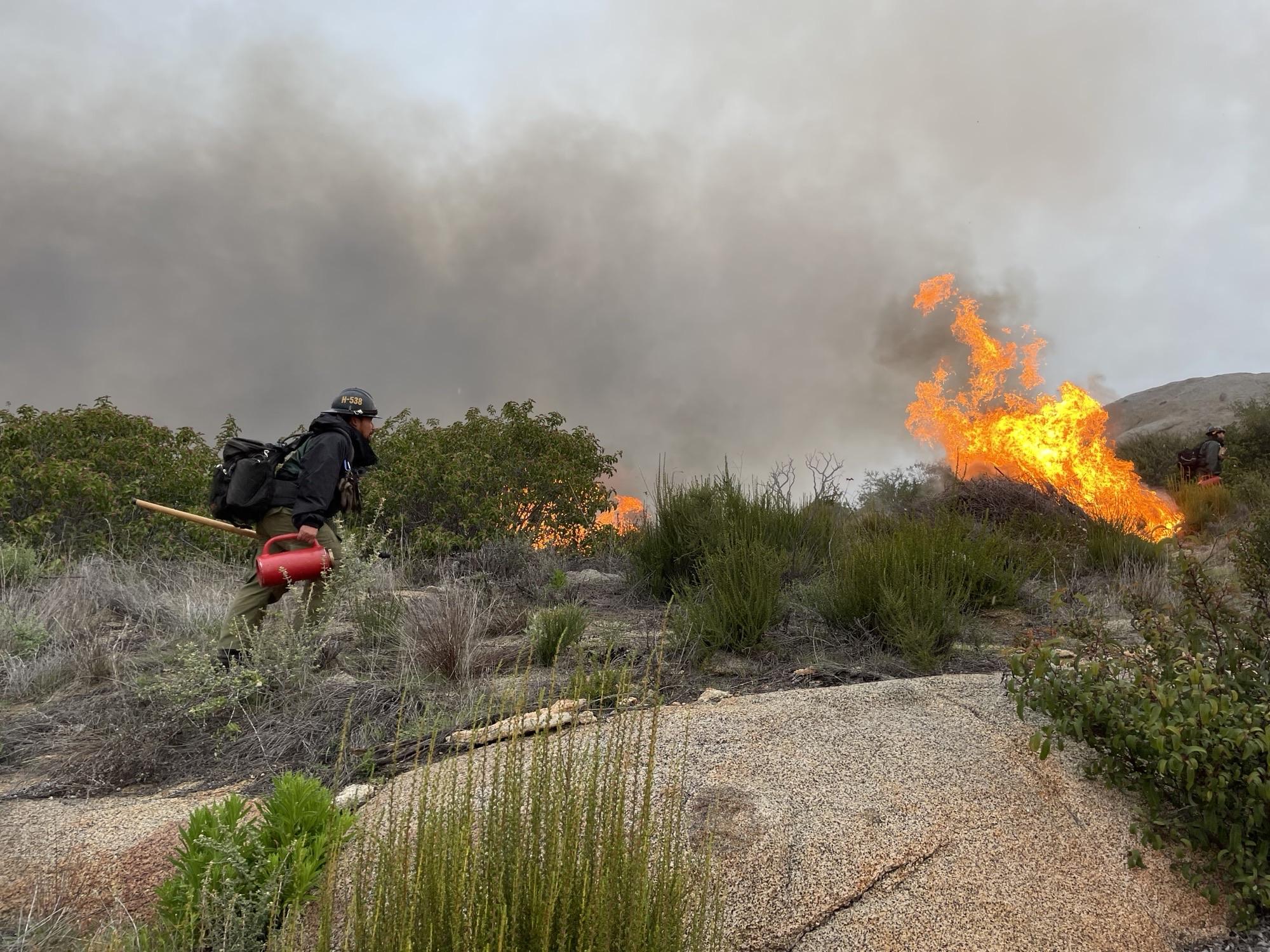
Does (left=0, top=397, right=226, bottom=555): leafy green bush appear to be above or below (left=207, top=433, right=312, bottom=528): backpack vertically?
above

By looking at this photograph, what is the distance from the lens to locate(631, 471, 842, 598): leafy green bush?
23.0ft

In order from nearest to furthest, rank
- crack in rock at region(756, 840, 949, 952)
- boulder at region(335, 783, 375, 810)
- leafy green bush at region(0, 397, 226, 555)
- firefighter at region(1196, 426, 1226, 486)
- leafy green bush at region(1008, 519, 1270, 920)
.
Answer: crack in rock at region(756, 840, 949, 952) < leafy green bush at region(1008, 519, 1270, 920) < boulder at region(335, 783, 375, 810) < leafy green bush at region(0, 397, 226, 555) < firefighter at region(1196, 426, 1226, 486)

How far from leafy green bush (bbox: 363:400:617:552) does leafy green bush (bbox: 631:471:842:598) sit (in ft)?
9.47

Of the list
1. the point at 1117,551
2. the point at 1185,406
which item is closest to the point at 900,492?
the point at 1117,551

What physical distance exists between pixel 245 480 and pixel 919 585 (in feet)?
15.3

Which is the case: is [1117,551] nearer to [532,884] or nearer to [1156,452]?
[532,884]

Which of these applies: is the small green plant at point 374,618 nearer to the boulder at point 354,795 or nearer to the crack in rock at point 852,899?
the boulder at point 354,795

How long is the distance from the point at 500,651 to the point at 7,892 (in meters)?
3.07

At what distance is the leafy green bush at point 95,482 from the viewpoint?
8.88 m

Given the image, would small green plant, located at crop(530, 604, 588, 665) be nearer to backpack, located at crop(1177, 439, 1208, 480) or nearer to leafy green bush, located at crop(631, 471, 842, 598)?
leafy green bush, located at crop(631, 471, 842, 598)

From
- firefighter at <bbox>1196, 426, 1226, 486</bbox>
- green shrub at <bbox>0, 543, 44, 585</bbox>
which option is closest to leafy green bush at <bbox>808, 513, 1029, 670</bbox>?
green shrub at <bbox>0, 543, 44, 585</bbox>

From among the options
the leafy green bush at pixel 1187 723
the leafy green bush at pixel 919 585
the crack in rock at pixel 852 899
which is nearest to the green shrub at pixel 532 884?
the crack in rock at pixel 852 899

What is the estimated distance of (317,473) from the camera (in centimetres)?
548

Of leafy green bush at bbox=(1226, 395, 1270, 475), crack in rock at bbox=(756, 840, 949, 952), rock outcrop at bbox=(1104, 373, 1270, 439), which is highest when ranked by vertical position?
rock outcrop at bbox=(1104, 373, 1270, 439)
